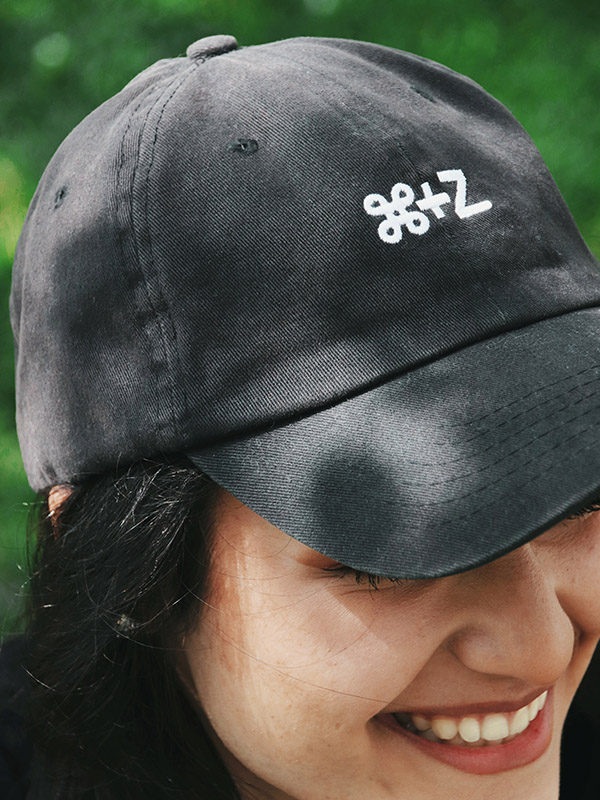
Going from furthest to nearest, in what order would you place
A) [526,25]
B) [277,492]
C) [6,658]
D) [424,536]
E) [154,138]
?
[526,25]
[6,658]
[154,138]
[277,492]
[424,536]

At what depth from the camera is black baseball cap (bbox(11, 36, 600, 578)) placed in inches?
49.1

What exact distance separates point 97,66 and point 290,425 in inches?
92.7

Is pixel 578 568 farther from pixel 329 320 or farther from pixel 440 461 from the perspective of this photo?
pixel 329 320

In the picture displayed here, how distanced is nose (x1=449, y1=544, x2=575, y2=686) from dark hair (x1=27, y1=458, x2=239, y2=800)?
0.39m

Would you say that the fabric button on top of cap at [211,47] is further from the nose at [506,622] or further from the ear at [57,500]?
the nose at [506,622]

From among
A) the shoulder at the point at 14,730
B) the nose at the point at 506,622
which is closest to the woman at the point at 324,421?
the nose at the point at 506,622

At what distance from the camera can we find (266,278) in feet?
4.45

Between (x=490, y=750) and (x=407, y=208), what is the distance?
0.82 m

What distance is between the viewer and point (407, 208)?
54.7 inches

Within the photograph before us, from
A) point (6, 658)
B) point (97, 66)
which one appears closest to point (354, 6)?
point (97, 66)

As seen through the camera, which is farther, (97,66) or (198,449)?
(97,66)

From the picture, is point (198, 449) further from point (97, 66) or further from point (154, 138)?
point (97, 66)

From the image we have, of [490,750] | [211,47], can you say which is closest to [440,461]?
[490,750]

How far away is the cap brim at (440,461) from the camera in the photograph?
3.92 ft
